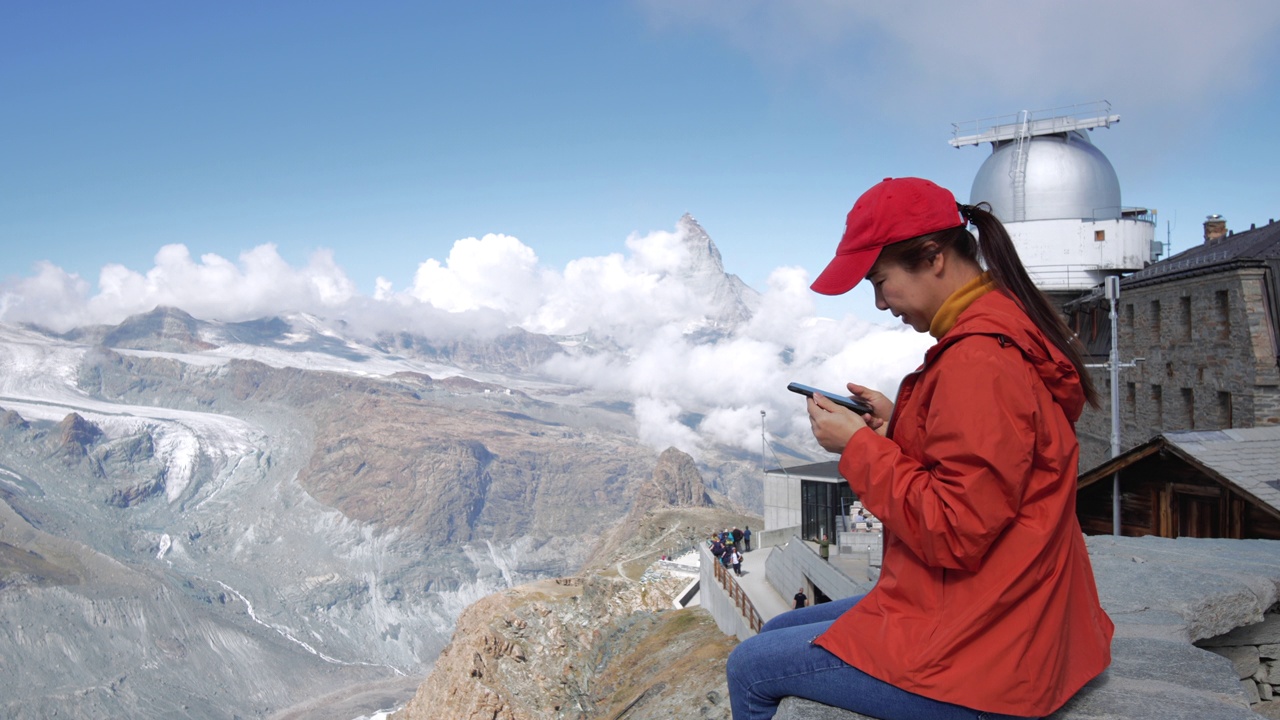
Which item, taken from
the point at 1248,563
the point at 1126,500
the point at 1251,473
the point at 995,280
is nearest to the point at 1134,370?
the point at 1126,500

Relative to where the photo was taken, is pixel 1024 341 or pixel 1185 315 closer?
pixel 1024 341

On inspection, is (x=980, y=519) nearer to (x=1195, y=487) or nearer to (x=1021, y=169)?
→ (x=1195, y=487)

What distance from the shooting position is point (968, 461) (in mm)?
3066

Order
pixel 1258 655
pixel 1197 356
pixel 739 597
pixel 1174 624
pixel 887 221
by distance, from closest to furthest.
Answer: pixel 887 221, pixel 1174 624, pixel 1258 655, pixel 1197 356, pixel 739 597

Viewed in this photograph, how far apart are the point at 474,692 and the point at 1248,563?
5033 centimetres

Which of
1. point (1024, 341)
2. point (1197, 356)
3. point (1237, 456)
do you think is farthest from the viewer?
point (1197, 356)

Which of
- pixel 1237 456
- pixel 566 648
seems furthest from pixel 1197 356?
pixel 566 648

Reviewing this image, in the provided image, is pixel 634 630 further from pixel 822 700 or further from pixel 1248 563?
pixel 822 700

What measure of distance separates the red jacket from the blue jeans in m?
0.08

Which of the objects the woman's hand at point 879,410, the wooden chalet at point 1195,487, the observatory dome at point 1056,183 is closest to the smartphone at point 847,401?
the woman's hand at point 879,410

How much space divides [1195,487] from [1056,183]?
98.2ft

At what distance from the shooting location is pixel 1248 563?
7.03 meters

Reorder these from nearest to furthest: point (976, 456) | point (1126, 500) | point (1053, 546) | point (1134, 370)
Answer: point (976, 456) < point (1053, 546) < point (1126, 500) < point (1134, 370)

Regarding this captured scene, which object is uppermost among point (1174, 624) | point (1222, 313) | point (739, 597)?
point (1222, 313)
